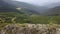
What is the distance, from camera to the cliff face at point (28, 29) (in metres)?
Answer: 7.32

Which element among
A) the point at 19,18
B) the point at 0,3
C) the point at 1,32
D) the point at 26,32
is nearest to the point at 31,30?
the point at 26,32

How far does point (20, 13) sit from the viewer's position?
769 cm

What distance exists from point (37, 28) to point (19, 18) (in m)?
0.86

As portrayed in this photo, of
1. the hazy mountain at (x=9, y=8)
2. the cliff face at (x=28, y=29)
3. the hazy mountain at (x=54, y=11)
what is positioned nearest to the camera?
the cliff face at (x=28, y=29)

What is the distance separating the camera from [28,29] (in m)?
7.41

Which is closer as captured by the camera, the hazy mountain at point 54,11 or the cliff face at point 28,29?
the cliff face at point 28,29

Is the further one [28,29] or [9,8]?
[9,8]

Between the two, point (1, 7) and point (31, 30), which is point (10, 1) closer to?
point (1, 7)

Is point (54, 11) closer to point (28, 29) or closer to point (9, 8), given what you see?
point (28, 29)

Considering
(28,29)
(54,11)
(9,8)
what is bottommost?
(28,29)

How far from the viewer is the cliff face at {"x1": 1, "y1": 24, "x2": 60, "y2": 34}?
288 inches

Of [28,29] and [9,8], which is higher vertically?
[9,8]

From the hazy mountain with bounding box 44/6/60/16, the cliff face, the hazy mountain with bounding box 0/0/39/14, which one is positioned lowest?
the cliff face

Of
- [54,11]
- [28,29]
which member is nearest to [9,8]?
[28,29]
